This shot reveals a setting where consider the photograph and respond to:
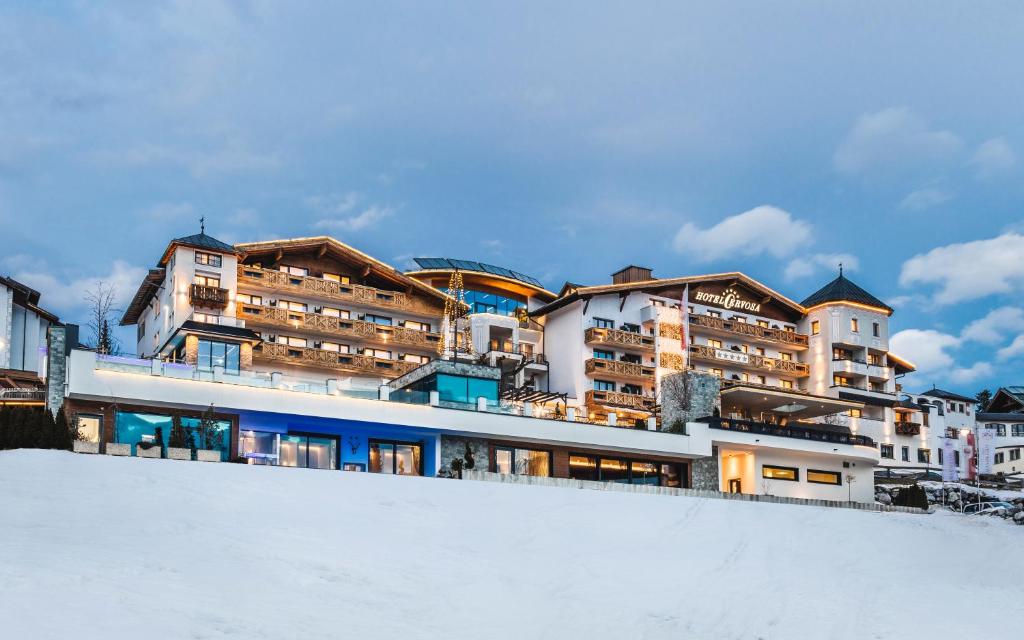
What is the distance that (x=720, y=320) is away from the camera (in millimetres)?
76000

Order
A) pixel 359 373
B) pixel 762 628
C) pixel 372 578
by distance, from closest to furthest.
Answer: pixel 372 578 → pixel 762 628 → pixel 359 373

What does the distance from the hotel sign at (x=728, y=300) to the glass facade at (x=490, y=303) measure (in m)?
12.8

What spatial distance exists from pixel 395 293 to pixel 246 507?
3906cm

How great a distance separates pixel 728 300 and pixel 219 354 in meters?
40.7

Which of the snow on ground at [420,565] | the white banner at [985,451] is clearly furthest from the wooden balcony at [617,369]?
the snow on ground at [420,565]

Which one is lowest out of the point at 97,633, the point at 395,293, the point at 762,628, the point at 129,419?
the point at 762,628

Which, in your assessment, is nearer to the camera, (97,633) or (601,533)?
(97,633)

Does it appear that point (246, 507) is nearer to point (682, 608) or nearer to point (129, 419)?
point (682, 608)

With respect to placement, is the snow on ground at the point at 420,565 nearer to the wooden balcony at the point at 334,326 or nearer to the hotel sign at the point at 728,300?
the wooden balcony at the point at 334,326

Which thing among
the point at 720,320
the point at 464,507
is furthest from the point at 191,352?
the point at 720,320

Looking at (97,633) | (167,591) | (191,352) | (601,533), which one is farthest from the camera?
(191,352)

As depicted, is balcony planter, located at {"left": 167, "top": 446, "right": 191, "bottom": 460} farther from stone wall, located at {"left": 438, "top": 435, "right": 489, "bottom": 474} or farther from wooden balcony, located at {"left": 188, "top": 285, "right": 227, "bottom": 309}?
wooden balcony, located at {"left": 188, "top": 285, "right": 227, "bottom": 309}

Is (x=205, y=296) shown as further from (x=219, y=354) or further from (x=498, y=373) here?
(x=498, y=373)

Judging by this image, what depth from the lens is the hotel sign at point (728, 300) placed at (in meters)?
77.0
